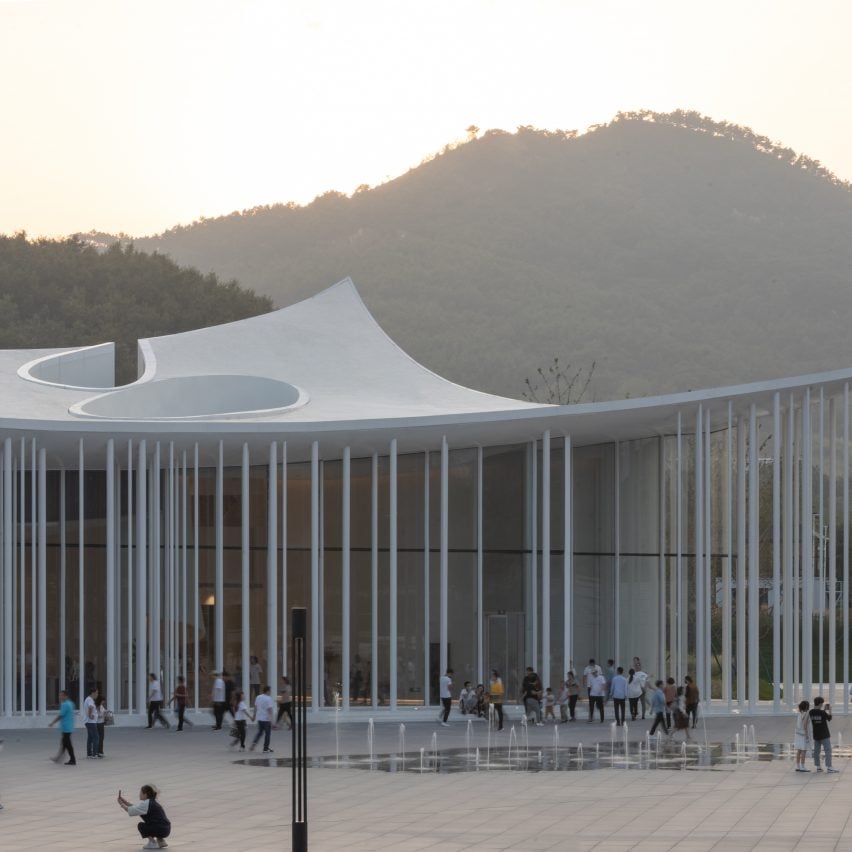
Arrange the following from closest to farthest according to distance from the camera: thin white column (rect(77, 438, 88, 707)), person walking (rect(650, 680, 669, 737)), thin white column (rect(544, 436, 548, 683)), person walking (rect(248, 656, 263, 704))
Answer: person walking (rect(650, 680, 669, 737)), thin white column (rect(77, 438, 88, 707)), thin white column (rect(544, 436, 548, 683)), person walking (rect(248, 656, 263, 704))

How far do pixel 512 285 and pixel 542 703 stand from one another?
70.0m

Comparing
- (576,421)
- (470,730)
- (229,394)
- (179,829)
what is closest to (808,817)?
(179,829)

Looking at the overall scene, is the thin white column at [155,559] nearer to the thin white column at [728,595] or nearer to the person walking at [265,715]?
the person walking at [265,715]

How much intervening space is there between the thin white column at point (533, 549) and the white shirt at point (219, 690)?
649cm

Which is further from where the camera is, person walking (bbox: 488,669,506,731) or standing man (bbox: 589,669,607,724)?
standing man (bbox: 589,669,607,724)

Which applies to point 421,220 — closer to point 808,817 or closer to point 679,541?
point 679,541

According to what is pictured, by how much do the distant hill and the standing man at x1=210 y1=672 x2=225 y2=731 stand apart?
5990 cm

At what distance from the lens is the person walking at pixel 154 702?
25609 mm

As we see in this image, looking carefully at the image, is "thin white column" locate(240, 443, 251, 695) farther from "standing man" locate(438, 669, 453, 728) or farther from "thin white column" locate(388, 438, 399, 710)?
"standing man" locate(438, 669, 453, 728)

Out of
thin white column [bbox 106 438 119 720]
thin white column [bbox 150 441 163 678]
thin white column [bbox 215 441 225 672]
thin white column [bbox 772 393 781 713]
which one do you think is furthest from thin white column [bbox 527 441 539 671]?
thin white column [bbox 106 438 119 720]

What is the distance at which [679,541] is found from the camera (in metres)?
29.2

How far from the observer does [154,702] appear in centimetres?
2566

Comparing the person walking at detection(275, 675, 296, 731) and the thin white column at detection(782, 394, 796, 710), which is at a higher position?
the thin white column at detection(782, 394, 796, 710)

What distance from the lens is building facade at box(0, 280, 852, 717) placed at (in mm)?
26781
